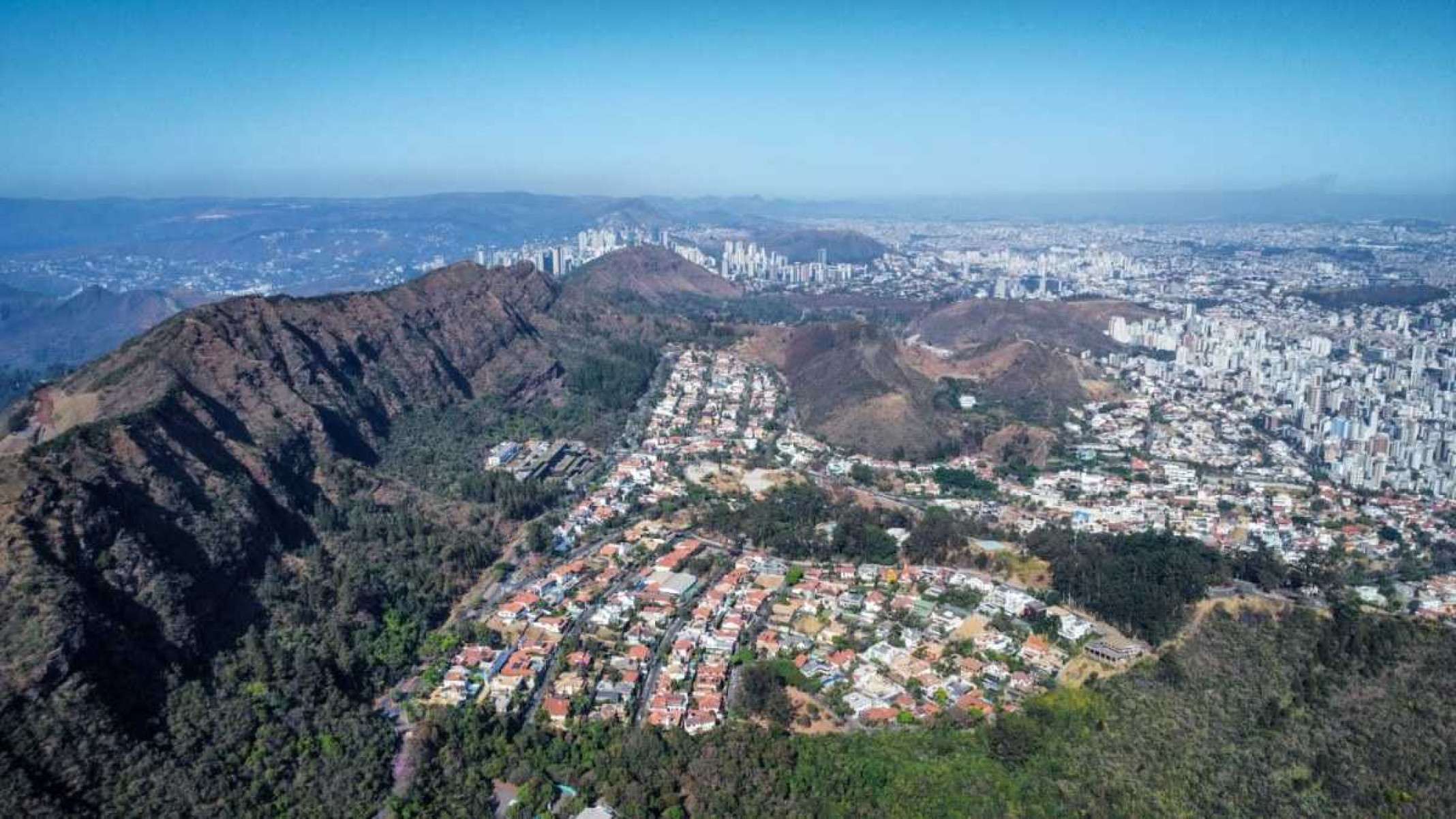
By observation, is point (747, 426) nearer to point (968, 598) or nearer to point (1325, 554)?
point (968, 598)

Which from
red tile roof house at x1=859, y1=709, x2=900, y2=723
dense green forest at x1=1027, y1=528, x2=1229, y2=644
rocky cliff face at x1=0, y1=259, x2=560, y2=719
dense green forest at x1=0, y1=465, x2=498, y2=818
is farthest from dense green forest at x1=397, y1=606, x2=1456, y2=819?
Answer: rocky cliff face at x1=0, y1=259, x2=560, y2=719

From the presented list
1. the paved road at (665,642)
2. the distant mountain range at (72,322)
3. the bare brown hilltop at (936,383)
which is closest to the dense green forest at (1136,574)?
the paved road at (665,642)

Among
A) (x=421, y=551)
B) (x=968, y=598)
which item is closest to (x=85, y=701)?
(x=421, y=551)

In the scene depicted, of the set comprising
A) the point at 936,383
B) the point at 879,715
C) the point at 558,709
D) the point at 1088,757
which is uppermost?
the point at 936,383

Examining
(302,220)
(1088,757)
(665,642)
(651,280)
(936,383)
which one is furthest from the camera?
(302,220)

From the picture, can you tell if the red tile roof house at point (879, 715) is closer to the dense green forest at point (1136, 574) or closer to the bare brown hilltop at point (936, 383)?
the dense green forest at point (1136, 574)

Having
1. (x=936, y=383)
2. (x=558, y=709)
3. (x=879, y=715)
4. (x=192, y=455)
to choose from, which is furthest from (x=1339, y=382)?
(x=192, y=455)

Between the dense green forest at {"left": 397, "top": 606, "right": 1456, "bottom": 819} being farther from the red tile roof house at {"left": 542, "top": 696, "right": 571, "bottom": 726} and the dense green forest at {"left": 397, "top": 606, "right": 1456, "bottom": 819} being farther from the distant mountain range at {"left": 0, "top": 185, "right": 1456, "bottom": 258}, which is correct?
the distant mountain range at {"left": 0, "top": 185, "right": 1456, "bottom": 258}

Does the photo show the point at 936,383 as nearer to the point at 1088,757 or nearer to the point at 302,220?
the point at 1088,757
